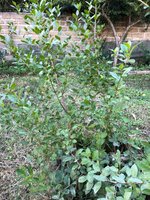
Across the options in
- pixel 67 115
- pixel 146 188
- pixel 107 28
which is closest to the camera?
pixel 146 188

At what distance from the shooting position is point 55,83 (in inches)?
51.5

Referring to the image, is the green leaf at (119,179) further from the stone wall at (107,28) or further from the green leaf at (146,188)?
the stone wall at (107,28)

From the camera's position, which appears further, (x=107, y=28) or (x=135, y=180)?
(x=107, y=28)

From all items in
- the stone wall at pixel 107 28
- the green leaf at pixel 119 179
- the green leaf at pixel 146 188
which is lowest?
the green leaf at pixel 119 179

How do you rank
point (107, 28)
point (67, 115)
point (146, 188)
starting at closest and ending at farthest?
point (146, 188), point (67, 115), point (107, 28)

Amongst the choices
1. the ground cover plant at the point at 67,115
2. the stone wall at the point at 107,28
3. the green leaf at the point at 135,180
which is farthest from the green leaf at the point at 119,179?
the stone wall at the point at 107,28

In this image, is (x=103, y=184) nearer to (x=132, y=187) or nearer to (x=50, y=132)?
(x=132, y=187)

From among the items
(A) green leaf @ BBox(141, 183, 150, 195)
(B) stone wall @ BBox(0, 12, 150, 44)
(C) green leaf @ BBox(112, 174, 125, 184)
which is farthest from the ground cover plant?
(B) stone wall @ BBox(0, 12, 150, 44)

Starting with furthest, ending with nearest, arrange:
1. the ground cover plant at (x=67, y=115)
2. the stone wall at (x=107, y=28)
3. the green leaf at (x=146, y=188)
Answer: the stone wall at (x=107, y=28)
the ground cover plant at (x=67, y=115)
the green leaf at (x=146, y=188)

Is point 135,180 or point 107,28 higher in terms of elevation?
point 107,28

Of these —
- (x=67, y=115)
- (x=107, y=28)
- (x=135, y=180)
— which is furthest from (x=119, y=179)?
(x=107, y=28)

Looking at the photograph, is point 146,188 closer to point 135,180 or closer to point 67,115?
point 135,180

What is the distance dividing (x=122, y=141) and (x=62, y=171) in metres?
0.34

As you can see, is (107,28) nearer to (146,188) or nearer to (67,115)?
(67,115)
